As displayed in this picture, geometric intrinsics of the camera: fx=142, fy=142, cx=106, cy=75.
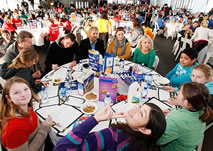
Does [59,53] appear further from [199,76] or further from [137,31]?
[137,31]

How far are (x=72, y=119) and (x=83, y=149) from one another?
52cm

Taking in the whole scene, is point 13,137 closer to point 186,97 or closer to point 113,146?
point 113,146

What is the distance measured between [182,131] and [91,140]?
0.72 meters

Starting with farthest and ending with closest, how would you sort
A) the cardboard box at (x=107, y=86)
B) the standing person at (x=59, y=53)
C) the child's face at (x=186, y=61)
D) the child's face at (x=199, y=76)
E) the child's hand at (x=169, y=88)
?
the standing person at (x=59, y=53), the child's face at (x=186, y=61), the child's hand at (x=169, y=88), the child's face at (x=199, y=76), the cardboard box at (x=107, y=86)

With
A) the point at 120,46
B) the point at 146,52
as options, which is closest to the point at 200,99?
the point at 146,52

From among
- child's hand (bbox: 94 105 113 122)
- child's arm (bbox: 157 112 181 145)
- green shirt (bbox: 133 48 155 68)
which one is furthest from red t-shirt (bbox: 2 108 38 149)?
green shirt (bbox: 133 48 155 68)

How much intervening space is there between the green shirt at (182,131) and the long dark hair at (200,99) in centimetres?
4

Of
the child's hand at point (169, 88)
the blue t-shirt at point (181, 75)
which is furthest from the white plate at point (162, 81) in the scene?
the blue t-shirt at point (181, 75)

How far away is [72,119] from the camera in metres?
1.36

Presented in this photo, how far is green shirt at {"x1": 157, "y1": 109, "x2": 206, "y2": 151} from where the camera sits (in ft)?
3.61

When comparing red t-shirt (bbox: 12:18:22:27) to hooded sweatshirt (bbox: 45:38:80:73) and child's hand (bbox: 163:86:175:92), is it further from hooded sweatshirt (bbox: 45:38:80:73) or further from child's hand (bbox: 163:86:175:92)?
child's hand (bbox: 163:86:175:92)

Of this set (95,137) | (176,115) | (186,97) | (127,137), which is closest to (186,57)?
(186,97)

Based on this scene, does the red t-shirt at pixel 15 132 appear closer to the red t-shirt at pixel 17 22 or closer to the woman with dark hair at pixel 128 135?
the woman with dark hair at pixel 128 135

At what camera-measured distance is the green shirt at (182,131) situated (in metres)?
1.10
